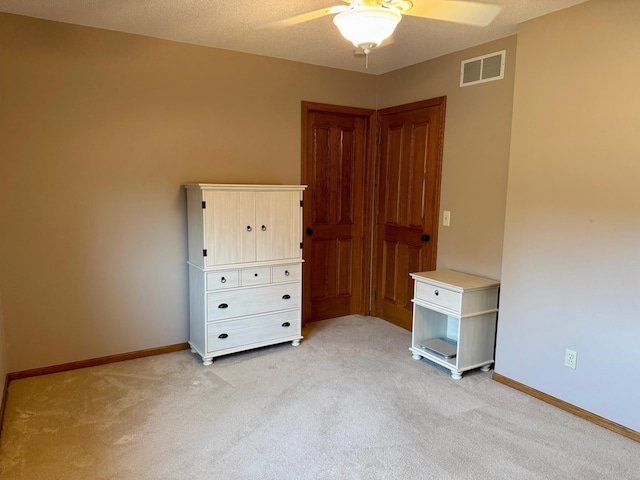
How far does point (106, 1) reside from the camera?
265cm

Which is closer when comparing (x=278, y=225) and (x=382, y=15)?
(x=382, y=15)

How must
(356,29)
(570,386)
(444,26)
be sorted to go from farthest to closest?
1. (444,26)
2. (570,386)
3. (356,29)

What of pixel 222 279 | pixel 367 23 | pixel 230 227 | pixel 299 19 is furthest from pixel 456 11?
pixel 222 279

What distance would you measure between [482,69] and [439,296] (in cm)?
174

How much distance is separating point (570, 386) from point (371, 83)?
10.2 ft

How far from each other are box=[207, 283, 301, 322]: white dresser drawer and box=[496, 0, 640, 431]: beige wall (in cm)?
165

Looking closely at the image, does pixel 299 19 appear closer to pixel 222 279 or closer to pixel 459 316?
pixel 222 279

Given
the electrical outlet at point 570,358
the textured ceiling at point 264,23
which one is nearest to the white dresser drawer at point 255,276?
the textured ceiling at point 264,23

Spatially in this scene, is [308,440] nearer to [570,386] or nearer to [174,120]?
[570,386]


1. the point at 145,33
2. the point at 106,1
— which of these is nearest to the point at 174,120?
the point at 145,33

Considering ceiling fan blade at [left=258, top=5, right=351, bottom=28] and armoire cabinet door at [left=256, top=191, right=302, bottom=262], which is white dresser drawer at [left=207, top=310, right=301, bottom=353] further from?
ceiling fan blade at [left=258, top=5, right=351, bottom=28]

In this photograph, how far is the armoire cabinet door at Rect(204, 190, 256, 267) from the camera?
332 cm

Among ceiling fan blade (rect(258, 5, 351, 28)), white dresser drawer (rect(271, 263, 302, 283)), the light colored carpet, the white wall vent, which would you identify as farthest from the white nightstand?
ceiling fan blade (rect(258, 5, 351, 28))

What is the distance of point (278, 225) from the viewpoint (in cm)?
362
